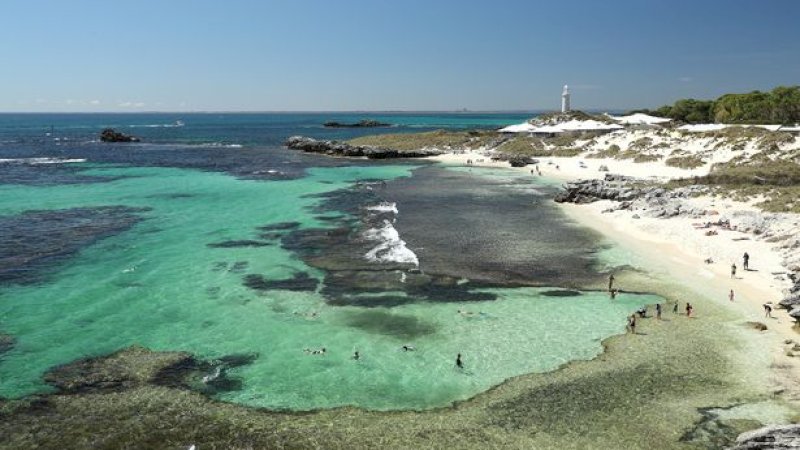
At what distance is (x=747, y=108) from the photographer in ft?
324

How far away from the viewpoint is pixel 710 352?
2406 cm

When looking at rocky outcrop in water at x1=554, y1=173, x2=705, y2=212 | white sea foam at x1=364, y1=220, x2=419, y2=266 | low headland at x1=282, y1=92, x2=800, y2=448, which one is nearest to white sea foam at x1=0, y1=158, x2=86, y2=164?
low headland at x1=282, y1=92, x2=800, y2=448

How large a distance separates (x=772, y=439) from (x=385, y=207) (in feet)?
139

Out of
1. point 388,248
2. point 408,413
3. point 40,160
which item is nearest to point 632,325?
point 408,413

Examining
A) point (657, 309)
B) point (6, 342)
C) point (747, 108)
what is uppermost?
point (747, 108)

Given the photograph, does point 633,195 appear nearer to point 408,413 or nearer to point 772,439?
point 772,439

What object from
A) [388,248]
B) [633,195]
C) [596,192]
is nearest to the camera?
[388,248]

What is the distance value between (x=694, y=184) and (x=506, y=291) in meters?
35.1

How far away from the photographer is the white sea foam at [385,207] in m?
54.6

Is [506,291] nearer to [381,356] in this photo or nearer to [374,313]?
[374,313]

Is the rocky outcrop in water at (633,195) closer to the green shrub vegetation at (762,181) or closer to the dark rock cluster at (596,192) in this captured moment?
the dark rock cluster at (596,192)

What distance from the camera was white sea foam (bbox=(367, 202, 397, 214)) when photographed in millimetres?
54588

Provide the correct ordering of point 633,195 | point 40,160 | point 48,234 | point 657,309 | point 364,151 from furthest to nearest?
point 364,151, point 40,160, point 633,195, point 48,234, point 657,309

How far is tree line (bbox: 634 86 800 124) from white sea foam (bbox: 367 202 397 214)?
6854 centimetres
